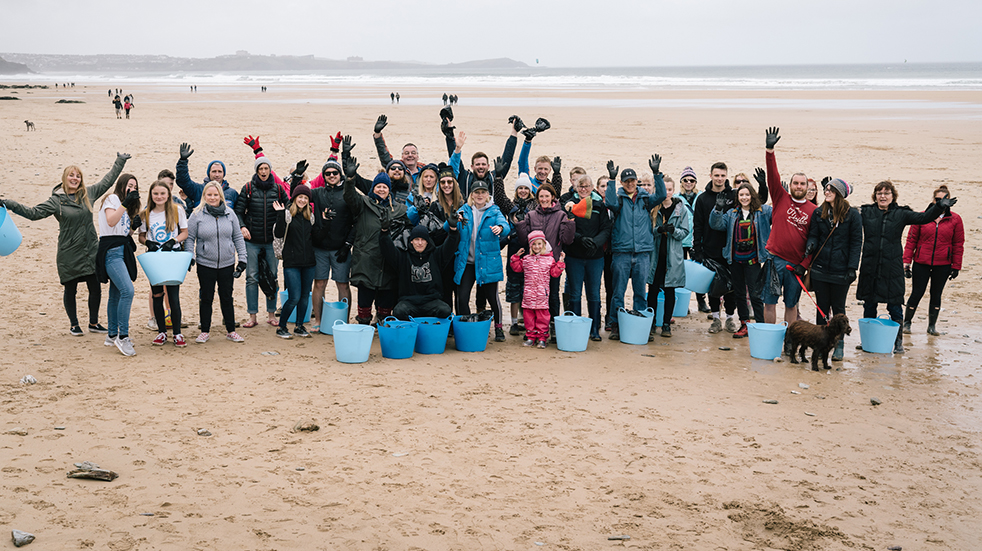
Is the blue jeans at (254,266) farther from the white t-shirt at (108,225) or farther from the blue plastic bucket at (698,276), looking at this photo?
the blue plastic bucket at (698,276)

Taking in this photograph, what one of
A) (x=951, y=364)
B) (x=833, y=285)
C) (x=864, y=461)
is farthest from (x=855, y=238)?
(x=864, y=461)

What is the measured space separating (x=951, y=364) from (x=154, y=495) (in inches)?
303

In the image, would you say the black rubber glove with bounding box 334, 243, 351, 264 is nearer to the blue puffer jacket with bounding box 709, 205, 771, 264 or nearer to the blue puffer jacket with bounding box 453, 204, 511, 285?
the blue puffer jacket with bounding box 453, 204, 511, 285

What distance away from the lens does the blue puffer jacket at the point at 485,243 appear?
8.14m

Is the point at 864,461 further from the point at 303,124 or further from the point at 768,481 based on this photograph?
the point at 303,124

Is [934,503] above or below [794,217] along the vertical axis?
below

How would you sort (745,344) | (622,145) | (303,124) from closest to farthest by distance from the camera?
(745,344)
(622,145)
(303,124)

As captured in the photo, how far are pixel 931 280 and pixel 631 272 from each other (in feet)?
11.8

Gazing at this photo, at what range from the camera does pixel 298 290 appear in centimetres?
830

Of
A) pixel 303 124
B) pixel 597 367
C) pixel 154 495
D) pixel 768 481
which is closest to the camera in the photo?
pixel 154 495

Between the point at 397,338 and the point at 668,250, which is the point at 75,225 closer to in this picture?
the point at 397,338

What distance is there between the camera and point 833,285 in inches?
312

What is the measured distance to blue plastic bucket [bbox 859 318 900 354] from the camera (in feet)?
26.0

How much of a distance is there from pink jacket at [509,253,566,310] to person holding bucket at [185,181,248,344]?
313cm
